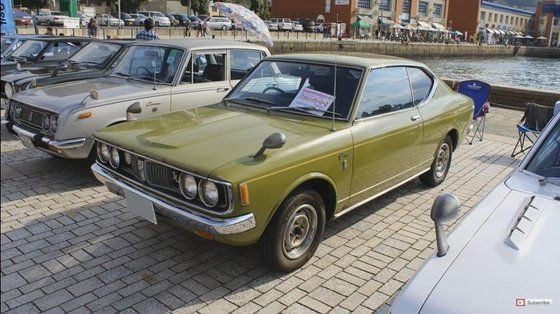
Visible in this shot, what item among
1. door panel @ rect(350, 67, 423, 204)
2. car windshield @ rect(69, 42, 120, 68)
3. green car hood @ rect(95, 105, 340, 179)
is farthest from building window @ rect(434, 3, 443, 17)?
green car hood @ rect(95, 105, 340, 179)

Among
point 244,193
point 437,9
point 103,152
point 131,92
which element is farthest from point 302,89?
point 437,9

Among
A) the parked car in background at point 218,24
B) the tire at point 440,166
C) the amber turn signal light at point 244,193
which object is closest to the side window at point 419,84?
the tire at point 440,166

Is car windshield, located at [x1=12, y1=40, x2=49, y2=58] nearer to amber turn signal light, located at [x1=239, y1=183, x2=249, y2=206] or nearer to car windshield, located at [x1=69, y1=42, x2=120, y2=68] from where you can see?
car windshield, located at [x1=69, y1=42, x2=120, y2=68]

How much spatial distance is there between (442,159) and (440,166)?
0.32ft

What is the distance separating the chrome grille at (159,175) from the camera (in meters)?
3.64

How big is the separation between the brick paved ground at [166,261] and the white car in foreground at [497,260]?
4.07ft

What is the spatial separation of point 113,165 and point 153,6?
78.2m

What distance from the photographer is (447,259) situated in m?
2.33

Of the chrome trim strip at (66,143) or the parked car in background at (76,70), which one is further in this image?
the parked car in background at (76,70)

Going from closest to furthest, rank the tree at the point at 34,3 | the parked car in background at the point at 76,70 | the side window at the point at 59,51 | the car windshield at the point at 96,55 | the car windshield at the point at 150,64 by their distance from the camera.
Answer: the car windshield at the point at 150,64
the parked car in background at the point at 76,70
the car windshield at the point at 96,55
the side window at the point at 59,51
the tree at the point at 34,3

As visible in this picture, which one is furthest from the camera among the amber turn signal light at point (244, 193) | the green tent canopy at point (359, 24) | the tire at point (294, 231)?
the green tent canopy at point (359, 24)

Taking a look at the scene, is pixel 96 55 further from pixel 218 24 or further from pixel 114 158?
pixel 218 24

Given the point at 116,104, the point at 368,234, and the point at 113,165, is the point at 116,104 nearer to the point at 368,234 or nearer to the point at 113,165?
the point at 113,165

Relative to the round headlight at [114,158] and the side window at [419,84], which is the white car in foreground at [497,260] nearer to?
the side window at [419,84]
